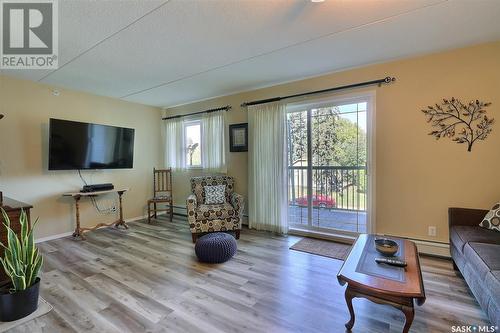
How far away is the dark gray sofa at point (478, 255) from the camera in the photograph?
5.20 feet

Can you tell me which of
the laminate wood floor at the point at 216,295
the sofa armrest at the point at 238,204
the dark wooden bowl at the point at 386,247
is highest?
the sofa armrest at the point at 238,204

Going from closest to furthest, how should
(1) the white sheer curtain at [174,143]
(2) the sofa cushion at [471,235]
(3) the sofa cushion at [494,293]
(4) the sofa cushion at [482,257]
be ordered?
(3) the sofa cushion at [494,293], (4) the sofa cushion at [482,257], (2) the sofa cushion at [471,235], (1) the white sheer curtain at [174,143]

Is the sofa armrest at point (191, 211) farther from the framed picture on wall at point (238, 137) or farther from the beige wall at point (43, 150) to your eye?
the beige wall at point (43, 150)

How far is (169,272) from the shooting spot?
107 inches

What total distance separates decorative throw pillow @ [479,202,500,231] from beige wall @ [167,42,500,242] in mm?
283

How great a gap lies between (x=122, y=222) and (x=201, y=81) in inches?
119

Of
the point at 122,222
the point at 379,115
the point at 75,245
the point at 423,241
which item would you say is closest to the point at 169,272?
the point at 75,245

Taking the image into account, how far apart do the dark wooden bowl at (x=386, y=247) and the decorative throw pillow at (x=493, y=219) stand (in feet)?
3.75

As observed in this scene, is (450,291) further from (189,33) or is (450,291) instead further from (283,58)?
(189,33)

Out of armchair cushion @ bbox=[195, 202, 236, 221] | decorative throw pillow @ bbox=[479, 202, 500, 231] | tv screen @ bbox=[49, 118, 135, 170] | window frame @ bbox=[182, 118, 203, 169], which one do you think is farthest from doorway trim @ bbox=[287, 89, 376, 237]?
tv screen @ bbox=[49, 118, 135, 170]

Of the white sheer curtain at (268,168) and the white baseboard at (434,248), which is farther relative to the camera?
the white sheer curtain at (268,168)

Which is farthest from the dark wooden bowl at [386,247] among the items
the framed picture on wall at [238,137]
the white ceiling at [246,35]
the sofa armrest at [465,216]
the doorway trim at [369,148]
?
the framed picture on wall at [238,137]

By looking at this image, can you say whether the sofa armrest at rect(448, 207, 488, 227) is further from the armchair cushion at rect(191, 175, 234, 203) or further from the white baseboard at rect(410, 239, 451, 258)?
the armchair cushion at rect(191, 175, 234, 203)

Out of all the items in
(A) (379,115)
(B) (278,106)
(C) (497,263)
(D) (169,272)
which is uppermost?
(B) (278,106)
